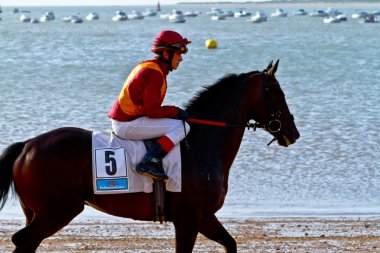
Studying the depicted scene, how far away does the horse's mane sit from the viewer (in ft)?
27.2

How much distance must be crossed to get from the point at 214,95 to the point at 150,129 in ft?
2.44

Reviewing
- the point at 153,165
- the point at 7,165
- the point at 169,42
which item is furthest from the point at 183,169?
the point at 7,165

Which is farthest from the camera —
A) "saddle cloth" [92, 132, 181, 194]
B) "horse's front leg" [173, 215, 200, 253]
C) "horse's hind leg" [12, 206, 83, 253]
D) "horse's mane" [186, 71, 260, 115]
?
"horse's mane" [186, 71, 260, 115]

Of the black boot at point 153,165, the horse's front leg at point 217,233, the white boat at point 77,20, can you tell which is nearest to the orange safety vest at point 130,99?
the black boot at point 153,165

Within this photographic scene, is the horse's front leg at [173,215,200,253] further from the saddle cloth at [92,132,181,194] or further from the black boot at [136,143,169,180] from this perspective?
the black boot at [136,143,169,180]

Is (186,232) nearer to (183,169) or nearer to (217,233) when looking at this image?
(217,233)

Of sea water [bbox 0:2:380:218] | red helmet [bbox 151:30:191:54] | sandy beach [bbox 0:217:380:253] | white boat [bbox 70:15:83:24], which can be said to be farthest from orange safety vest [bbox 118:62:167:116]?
white boat [bbox 70:15:83:24]

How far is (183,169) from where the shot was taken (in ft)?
26.0

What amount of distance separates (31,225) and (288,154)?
9.72 m

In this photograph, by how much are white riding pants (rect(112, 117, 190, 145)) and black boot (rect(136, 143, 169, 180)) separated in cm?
16

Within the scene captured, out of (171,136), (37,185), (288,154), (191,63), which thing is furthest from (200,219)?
(191,63)

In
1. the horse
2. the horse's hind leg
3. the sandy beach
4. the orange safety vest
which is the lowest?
the sandy beach

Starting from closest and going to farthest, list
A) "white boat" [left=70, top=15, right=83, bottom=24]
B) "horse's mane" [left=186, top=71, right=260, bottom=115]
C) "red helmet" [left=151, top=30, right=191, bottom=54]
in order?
1. "red helmet" [left=151, top=30, right=191, bottom=54]
2. "horse's mane" [left=186, top=71, right=260, bottom=115]
3. "white boat" [left=70, top=15, right=83, bottom=24]

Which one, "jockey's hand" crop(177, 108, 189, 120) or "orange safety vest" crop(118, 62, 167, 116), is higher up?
"orange safety vest" crop(118, 62, 167, 116)
